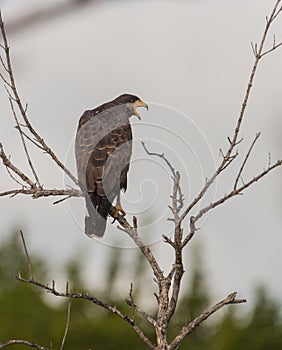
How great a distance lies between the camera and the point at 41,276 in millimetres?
80750

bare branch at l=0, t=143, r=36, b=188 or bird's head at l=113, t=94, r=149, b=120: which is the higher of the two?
bird's head at l=113, t=94, r=149, b=120

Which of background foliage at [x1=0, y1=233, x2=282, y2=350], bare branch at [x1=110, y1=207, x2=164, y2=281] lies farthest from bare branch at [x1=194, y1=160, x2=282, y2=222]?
background foliage at [x1=0, y1=233, x2=282, y2=350]

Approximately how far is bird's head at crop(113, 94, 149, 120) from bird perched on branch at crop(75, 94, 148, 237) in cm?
5

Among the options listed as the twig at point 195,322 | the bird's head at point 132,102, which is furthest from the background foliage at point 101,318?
the twig at point 195,322

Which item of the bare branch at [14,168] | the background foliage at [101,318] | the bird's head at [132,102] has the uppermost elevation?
the background foliage at [101,318]

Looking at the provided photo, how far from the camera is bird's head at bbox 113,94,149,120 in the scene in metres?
Answer: 13.5

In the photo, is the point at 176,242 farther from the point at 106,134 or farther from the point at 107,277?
the point at 107,277

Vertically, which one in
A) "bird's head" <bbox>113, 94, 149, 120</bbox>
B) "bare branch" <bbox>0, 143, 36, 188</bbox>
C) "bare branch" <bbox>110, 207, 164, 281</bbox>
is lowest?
"bare branch" <bbox>110, 207, 164, 281</bbox>

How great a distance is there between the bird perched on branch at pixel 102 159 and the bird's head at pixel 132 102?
49 mm

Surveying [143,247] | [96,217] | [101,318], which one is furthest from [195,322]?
[101,318]

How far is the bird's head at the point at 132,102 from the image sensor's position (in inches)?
533

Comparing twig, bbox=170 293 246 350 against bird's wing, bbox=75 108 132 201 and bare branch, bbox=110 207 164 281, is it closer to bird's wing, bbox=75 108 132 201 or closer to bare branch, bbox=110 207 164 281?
bare branch, bbox=110 207 164 281

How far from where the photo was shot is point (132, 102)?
44.9 ft

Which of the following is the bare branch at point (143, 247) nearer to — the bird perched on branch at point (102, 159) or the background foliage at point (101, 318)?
the bird perched on branch at point (102, 159)
